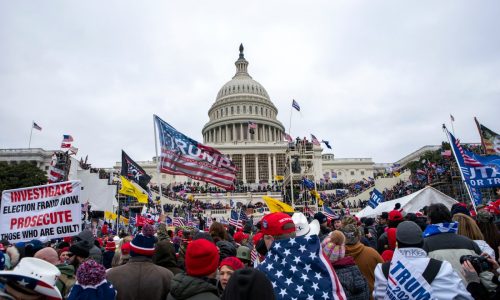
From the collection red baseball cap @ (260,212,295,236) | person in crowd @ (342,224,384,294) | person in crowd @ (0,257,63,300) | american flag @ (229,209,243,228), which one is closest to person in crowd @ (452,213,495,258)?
person in crowd @ (342,224,384,294)

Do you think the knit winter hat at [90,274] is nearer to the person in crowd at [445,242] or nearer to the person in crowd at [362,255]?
the person in crowd at [362,255]

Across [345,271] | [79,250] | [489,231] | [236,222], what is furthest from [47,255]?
[236,222]

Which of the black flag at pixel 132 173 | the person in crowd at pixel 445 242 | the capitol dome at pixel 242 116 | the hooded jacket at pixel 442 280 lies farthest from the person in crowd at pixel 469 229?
the capitol dome at pixel 242 116

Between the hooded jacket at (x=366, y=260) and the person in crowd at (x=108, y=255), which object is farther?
the person in crowd at (x=108, y=255)

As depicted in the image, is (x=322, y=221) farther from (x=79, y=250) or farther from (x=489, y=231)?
(x=79, y=250)

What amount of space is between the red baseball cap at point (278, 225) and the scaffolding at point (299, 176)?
3900cm

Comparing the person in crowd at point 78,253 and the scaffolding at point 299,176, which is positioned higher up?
the scaffolding at point 299,176

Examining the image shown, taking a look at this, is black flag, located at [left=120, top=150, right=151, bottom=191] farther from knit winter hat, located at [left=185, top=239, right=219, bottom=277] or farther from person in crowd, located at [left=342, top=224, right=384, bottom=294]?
knit winter hat, located at [left=185, top=239, right=219, bottom=277]

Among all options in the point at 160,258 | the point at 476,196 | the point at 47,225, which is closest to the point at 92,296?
the point at 160,258

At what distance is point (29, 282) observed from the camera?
106 inches

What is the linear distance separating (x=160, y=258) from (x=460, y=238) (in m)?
3.66

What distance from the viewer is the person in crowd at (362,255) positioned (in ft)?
16.0

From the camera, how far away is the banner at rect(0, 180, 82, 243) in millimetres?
8078

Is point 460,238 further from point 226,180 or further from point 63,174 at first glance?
point 63,174
